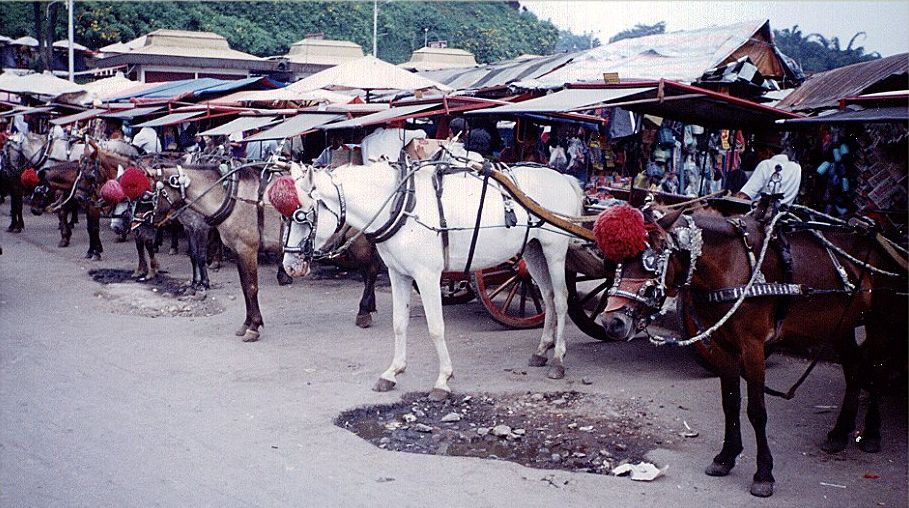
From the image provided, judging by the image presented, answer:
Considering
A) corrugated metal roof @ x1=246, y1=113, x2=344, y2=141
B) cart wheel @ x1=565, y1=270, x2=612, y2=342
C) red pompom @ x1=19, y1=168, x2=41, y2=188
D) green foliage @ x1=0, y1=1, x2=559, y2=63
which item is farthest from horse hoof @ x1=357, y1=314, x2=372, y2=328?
green foliage @ x1=0, y1=1, x2=559, y2=63

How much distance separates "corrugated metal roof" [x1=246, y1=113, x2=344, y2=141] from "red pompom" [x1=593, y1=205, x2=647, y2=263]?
724cm

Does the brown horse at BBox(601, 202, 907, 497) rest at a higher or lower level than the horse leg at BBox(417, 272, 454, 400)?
higher

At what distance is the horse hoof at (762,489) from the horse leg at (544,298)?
2.93 m

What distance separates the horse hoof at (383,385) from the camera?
21.8 feet

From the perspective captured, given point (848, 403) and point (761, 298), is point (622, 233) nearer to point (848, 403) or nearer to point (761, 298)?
point (761, 298)

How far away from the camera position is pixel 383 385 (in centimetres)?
666

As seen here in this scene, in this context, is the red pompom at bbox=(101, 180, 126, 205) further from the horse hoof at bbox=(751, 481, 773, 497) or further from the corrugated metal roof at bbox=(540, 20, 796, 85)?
the corrugated metal roof at bbox=(540, 20, 796, 85)

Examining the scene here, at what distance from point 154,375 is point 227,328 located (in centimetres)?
180

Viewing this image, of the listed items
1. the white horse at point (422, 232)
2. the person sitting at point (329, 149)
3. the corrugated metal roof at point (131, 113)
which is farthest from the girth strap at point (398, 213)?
the corrugated metal roof at point (131, 113)

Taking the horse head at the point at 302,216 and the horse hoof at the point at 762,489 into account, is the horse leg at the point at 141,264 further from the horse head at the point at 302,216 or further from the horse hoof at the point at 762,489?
the horse hoof at the point at 762,489

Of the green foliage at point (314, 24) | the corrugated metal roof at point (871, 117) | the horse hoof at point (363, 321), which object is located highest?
the green foliage at point (314, 24)

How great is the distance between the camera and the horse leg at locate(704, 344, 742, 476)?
4898 mm

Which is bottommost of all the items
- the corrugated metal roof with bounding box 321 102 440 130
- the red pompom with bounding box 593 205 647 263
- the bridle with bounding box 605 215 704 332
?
the bridle with bounding box 605 215 704 332

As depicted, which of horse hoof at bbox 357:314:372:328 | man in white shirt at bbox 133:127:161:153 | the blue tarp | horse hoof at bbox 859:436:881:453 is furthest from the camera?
the blue tarp
